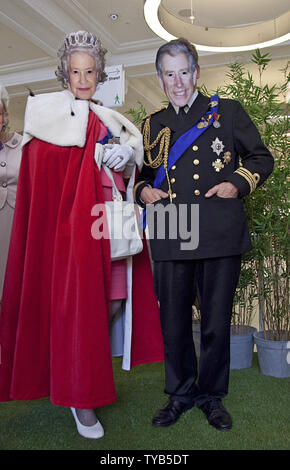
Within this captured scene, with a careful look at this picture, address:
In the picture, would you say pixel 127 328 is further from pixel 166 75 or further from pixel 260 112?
pixel 260 112

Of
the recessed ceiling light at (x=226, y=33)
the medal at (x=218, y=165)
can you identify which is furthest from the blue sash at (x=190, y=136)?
the recessed ceiling light at (x=226, y=33)

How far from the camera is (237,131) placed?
6.35 feet

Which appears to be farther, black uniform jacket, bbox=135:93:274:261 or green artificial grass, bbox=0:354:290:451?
black uniform jacket, bbox=135:93:274:261

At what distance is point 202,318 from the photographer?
201 cm

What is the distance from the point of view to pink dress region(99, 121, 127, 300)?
6.11 ft

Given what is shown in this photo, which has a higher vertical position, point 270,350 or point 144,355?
point 144,355

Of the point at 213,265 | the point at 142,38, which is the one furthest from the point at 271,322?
the point at 142,38

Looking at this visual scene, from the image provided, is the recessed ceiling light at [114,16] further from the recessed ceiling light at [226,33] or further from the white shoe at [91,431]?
the white shoe at [91,431]

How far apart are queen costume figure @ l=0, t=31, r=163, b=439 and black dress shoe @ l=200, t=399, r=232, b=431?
1.39 feet

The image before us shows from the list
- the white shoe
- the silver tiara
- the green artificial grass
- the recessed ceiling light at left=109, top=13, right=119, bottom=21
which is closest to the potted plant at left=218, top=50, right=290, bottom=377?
the green artificial grass

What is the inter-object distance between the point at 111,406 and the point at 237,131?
143cm

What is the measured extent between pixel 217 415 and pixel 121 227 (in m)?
0.91

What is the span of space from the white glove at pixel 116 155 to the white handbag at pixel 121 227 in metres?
0.05

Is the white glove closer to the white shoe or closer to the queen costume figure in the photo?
the queen costume figure
